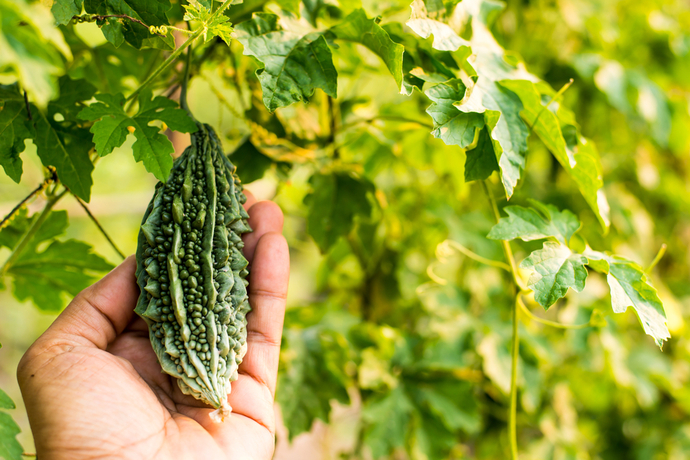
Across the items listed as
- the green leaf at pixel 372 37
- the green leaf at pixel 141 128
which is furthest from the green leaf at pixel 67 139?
the green leaf at pixel 372 37

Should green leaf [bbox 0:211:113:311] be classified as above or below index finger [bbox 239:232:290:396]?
above

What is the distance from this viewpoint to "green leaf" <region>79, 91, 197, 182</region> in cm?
84

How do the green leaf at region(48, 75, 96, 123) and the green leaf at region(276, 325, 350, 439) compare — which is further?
the green leaf at region(276, 325, 350, 439)

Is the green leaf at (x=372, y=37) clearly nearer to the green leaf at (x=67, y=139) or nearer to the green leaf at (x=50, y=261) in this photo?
Result: the green leaf at (x=67, y=139)

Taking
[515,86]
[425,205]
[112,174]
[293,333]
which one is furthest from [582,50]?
[112,174]

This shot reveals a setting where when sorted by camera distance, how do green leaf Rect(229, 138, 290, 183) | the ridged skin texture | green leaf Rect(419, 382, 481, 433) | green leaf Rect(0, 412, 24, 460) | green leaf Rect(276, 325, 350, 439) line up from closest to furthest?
green leaf Rect(0, 412, 24, 460)
the ridged skin texture
green leaf Rect(229, 138, 290, 183)
green leaf Rect(276, 325, 350, 439)
green leaf Rect(419, 382, 481, 433)

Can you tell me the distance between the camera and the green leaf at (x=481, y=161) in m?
0.92

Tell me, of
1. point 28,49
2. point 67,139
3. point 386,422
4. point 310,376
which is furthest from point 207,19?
point 386,422

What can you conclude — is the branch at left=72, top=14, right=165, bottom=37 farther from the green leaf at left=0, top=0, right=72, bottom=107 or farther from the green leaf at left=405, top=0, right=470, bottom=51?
the green leaf at left=405, top=0, right=470, bottom=51

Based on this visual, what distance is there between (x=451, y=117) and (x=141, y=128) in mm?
598

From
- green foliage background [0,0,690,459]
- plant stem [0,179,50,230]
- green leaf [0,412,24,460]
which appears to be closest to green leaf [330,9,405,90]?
green foliage background [0,0,690,459]

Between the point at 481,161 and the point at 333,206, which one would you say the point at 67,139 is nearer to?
the point at 333,206

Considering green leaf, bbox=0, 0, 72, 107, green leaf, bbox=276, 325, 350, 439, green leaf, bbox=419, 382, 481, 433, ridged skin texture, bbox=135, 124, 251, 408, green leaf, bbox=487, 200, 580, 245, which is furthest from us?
green leaf, bbox=419, 382, 481, 433

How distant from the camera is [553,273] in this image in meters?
0.88
